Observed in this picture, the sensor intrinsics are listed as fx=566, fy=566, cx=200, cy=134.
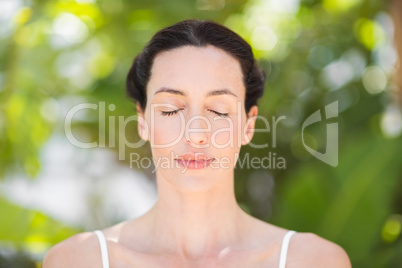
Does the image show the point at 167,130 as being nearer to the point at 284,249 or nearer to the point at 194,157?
the point at 194,157

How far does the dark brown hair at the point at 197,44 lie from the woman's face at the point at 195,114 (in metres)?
0.02

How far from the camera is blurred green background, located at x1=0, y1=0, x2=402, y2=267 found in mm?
2758

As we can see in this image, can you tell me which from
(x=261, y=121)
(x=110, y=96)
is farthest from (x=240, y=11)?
(x=110, y=96)

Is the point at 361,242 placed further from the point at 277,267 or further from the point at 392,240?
the point at 277,267

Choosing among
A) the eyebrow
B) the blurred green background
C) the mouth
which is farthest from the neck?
the blurred green background

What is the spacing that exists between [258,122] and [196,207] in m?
1.67

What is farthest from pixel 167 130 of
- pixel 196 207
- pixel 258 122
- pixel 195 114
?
pixel 258 122

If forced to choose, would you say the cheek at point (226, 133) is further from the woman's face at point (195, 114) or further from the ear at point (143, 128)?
the ear at point (143, 128)

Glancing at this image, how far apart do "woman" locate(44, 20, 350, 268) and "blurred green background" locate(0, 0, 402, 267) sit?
42.7 inches

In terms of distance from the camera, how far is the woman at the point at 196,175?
1.62 meters

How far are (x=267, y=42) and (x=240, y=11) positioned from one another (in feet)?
1.19

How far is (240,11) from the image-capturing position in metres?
3.22

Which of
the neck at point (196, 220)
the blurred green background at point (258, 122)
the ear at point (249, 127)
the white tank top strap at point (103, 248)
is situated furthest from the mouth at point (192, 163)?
the blurred green background at point (258, 122)

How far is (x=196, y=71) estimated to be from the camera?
5.38 ft
